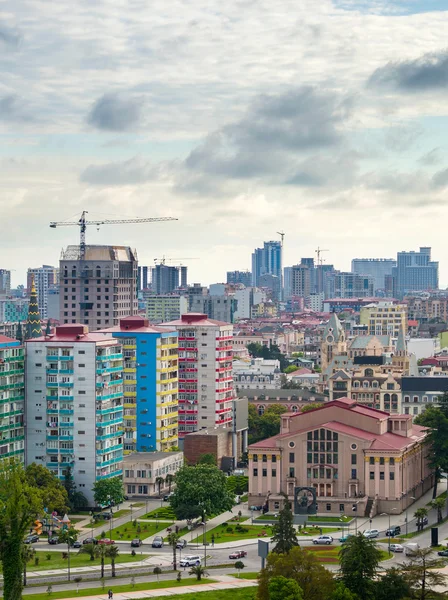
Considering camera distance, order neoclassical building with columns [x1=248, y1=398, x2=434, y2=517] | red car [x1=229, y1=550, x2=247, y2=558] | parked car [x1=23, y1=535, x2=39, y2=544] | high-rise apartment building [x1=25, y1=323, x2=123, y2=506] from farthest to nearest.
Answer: high-rise apartment building [x1=25, y1=323, x2=123, y2=506]
neoclassical building with columns [x1=248, y1=398, x2=434, y2=517]
parked car [x1=23, y1=535, x2=39, y2=544]
red car [x1=229, y1=550, x2=247, y2=558]

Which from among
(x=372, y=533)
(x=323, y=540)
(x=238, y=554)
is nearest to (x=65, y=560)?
(x=238, y=554)

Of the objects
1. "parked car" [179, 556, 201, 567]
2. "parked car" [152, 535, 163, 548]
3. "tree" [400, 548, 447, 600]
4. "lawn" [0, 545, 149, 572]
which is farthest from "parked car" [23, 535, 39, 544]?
"tree" [400, 548, 447, 600]

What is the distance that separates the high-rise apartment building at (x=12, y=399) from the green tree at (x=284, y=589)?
55232mm

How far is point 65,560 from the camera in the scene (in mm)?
128250

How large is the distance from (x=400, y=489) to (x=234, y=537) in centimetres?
2196

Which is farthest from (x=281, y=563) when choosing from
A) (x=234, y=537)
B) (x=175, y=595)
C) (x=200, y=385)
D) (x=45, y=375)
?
(x=200, y=385)

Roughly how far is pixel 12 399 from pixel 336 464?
1311 inches

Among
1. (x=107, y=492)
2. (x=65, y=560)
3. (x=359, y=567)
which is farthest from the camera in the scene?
(x=107, y=492)

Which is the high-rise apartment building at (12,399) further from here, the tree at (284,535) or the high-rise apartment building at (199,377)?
the tree at (284,535)

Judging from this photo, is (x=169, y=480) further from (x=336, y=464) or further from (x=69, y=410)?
(x=336, y=464)

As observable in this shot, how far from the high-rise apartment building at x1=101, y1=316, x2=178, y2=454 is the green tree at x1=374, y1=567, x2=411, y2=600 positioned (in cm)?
7291

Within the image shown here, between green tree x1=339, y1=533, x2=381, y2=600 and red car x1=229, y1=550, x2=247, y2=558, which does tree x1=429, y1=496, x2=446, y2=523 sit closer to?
red car x1=229, y1=550, x2=247, y2=558

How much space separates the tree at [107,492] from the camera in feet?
498

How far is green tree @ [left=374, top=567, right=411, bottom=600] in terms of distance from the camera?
342ft
